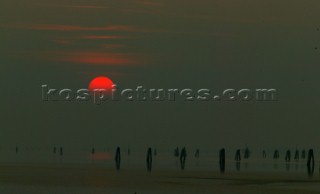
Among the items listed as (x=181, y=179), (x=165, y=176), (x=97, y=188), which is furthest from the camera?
(x=165, y=176)

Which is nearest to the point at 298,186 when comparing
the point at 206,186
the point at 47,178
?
the point at 206,186

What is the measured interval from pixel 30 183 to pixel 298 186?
19386mm

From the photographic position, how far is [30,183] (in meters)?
63.2

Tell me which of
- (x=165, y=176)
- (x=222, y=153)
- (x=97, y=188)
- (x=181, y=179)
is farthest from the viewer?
(x=222, y=153)

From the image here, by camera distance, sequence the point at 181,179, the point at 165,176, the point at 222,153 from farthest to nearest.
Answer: the point at 222,153 → the point at 165,176 → the point at 181,179

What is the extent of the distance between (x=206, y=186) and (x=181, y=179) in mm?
8068

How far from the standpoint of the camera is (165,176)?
74.1 m

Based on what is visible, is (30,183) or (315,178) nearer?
(30,183)

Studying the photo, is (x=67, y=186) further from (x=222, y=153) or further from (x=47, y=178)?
(x=222, y=153)

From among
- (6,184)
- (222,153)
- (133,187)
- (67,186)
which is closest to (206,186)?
Answer: (133,187)

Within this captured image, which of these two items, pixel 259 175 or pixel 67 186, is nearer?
pixel 67 186

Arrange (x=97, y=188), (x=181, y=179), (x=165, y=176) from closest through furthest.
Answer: (x=97, y=188) < (x=181, y=179) < (x=165, y=176)

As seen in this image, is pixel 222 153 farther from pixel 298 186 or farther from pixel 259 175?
pixel 298 186

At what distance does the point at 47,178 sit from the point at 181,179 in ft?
35.5
